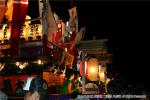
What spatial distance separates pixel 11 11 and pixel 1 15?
130 cm

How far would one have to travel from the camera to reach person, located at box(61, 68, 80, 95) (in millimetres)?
14680

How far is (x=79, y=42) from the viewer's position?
13.2m

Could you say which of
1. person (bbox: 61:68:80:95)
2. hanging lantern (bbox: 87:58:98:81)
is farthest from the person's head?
hanging lantern (bbox: 87:58:98:81)

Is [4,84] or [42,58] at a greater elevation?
[42,58]

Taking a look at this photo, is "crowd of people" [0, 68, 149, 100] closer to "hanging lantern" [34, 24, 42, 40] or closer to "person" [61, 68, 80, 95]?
"person" [61, 68, 80, 95]

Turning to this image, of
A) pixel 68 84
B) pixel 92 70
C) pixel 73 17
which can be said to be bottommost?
pixel 68 84

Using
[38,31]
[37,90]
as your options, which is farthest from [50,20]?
[37,90]

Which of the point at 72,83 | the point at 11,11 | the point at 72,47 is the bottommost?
the point at 72,83

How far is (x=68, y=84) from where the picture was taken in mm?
15445

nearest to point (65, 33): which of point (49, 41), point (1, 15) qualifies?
point (49, 41)

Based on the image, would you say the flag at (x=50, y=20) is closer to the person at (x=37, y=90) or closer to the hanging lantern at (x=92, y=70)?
the hanging lantern at (x=92, y=70)

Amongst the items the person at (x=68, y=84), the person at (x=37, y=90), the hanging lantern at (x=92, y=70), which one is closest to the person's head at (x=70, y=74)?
the person at (x=68, y=84)

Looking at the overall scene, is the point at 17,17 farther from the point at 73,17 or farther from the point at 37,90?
the point at 37,90

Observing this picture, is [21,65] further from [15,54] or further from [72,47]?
[15,54]
